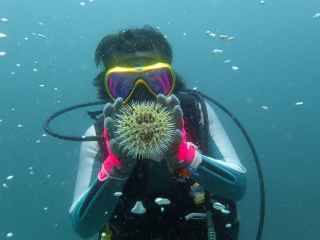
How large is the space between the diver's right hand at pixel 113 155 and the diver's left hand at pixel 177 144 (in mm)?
338

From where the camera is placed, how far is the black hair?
257cm

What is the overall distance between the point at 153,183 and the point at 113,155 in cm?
95

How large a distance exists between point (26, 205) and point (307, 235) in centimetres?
3168

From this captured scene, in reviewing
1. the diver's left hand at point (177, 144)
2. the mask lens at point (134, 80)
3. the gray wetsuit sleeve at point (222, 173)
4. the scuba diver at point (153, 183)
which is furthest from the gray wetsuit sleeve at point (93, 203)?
the mask lens at point (134, 80)

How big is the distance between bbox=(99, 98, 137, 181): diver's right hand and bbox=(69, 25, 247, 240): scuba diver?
7cm

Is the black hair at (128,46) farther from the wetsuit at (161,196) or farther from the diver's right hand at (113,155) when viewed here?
the diver's right hand at (113,155)

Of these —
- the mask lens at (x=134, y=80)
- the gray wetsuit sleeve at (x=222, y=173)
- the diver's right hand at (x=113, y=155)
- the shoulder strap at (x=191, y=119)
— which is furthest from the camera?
the shoulder strap at (x=191, y=119)

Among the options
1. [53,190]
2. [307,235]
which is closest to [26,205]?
[53,190]

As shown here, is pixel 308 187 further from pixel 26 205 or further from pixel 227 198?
pixel 26 205

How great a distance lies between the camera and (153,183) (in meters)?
2.46

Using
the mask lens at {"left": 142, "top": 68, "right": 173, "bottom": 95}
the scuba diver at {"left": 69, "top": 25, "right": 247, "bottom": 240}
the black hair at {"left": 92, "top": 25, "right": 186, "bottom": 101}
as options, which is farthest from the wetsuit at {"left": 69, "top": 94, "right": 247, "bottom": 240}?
the black hair at {"left": 92, "top": 25, "right": 186, "bottom": 101}

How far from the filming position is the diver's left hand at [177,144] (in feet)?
4.97

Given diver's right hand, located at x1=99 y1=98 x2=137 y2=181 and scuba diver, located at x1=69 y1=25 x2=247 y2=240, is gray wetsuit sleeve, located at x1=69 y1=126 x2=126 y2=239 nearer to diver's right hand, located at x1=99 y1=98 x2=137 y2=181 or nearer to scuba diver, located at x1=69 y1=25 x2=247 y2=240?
scuba diver, located at x1=69 y1=25 x2=247 y2=240

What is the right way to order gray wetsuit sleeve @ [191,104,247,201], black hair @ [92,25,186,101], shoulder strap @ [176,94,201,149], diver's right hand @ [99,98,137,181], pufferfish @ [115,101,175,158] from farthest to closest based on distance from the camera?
black hair @ [92,25,186,101]
shoulder strap @ [176,94,201,149]
gray wetsuit sleeve @ [191,104,247,201]
diver's right hand @ [99,98,137,181]
pufferfish @ [115,101,175,158]
